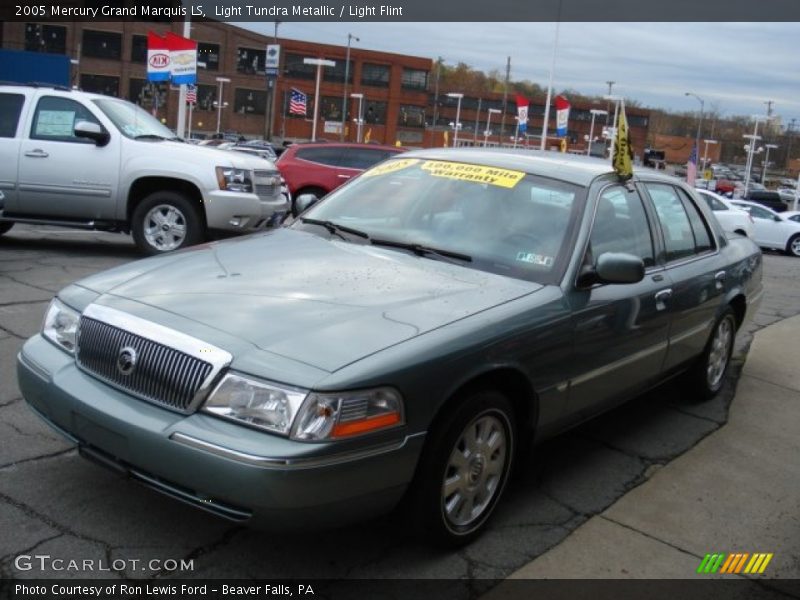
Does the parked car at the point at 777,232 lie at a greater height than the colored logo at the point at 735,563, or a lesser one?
greater

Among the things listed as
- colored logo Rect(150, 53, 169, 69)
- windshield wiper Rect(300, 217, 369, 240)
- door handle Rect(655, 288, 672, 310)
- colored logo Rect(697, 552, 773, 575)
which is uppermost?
colored logo Rect(150, 53, 169, 69)

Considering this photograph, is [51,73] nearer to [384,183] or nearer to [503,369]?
[384,183]

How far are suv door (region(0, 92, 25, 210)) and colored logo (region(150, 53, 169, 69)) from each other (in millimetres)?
8524

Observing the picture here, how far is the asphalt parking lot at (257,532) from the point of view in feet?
9.87

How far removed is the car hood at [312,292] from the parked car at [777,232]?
78.8ft

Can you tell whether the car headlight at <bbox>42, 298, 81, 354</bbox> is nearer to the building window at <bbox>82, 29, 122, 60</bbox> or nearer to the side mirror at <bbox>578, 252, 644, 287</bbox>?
the side mirror at <bbox>578, 252, 644, 287</bbox>

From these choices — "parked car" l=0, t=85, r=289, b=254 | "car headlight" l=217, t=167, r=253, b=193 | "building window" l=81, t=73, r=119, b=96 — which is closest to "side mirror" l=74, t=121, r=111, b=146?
"parked car" l=0, t=85, r=289, b=254

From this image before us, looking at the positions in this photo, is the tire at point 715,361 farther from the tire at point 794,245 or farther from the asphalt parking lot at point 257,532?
the tire at point 794,245

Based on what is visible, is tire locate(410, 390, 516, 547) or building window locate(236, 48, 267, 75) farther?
building window locate(236, 48, 267, 75)

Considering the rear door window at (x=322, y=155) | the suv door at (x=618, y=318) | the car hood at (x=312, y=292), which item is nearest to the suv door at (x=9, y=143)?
the car hood at (x=312, y=292)

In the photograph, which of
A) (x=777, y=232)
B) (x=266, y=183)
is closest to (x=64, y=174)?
(x=266, y=183)

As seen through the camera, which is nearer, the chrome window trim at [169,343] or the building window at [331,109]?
the chrome window trim at [169,343]

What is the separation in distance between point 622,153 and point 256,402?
2.74 m

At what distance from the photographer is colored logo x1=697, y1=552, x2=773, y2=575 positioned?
134 inches
